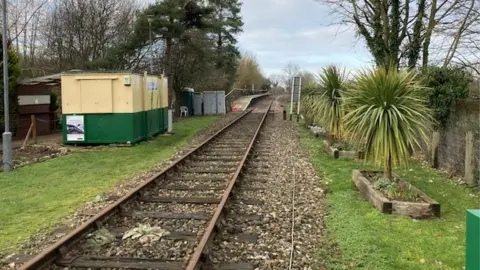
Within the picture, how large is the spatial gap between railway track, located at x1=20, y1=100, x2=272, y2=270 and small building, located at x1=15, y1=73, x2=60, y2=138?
11777 mm

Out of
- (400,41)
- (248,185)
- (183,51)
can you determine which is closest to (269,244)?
(248,185)

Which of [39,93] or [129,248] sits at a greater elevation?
[39,93]

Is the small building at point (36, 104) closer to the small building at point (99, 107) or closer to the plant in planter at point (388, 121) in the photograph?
the small building at point (99, 107)

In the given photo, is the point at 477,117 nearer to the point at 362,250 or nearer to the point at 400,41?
the point at 362,250

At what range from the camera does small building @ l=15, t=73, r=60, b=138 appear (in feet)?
63.4

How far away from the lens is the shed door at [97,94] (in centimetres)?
1647

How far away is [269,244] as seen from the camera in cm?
576

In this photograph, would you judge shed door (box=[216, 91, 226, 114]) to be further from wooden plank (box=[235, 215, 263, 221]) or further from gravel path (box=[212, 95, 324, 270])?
wooden plank (box=[235, 215, 263, 221])

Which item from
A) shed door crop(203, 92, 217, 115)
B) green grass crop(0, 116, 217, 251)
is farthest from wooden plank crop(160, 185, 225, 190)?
shed door crop(203, 92, 217, 115)

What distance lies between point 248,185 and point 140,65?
2837 centimetres

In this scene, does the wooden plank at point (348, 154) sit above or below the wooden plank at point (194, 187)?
above

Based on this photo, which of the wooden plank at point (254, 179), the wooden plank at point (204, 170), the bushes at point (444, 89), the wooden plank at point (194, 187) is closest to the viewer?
the wooden plank at point (194, 187)

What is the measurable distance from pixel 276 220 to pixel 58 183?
5.27m

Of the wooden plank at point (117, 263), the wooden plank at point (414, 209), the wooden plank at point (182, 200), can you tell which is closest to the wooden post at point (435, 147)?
the wooden plank at point (414, 209)
